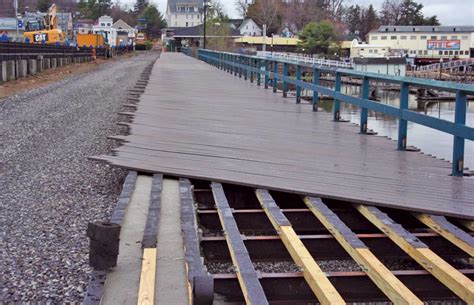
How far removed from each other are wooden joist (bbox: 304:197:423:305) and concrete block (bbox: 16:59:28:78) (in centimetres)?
2518

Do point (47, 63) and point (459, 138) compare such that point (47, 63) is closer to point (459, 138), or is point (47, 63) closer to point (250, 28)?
point (459, 138)

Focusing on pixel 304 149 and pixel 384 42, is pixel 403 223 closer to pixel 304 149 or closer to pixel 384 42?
pixel 304 149

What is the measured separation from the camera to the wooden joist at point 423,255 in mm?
3465

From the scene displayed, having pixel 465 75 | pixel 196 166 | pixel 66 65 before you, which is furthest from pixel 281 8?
pixel 196 166

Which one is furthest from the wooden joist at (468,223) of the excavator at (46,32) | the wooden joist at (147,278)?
the excavator at (46,32)

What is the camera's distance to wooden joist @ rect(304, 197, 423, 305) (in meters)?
3.32

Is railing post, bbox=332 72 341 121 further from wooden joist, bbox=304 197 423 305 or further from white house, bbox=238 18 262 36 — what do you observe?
white house, bbox=238 18 262 36

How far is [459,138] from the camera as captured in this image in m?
6.22

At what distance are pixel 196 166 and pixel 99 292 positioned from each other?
3083 mm

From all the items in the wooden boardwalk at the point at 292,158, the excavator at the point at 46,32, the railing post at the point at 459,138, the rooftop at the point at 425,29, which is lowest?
the wooden boardwalk at the point at 292,158

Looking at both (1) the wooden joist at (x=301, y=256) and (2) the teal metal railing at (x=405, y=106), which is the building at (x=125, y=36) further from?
(1) the wooden joist at (x=301, y=256)

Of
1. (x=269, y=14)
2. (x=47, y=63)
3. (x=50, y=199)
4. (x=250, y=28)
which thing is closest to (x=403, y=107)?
(x=50, y=199)

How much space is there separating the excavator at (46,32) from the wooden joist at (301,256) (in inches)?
1802

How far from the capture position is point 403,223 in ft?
16.4
